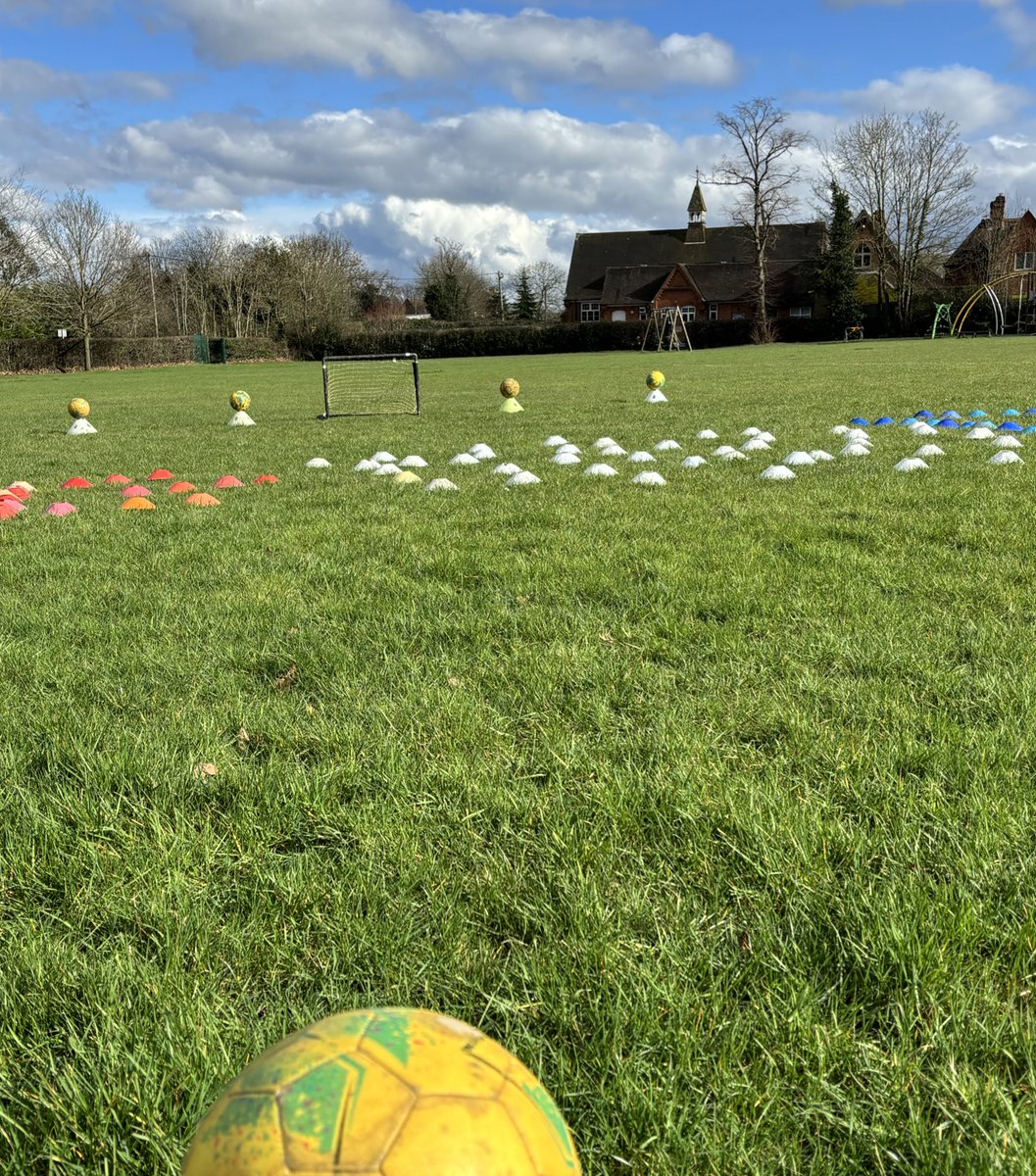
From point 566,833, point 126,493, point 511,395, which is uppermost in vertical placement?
point 511,395

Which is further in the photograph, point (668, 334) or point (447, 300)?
point (447, 300)

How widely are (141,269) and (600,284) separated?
3704 cm

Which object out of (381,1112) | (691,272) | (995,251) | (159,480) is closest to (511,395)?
(159,480)

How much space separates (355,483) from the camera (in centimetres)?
848

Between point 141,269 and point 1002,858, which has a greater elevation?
point 141,269

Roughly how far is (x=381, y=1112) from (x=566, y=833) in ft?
4.35

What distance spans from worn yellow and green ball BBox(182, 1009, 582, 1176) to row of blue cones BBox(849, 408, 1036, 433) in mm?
10631

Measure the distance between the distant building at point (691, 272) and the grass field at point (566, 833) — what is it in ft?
224

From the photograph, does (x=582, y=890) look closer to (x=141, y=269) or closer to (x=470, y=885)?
(x=470, y=885)

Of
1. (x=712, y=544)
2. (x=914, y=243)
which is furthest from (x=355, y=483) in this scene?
(x=914, y=243)

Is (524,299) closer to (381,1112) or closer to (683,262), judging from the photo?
(683,262)

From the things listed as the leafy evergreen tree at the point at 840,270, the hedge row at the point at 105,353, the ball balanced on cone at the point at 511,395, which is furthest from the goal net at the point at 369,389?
the leafy evergreen tree at the point at 840,270

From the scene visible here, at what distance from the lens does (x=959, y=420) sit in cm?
1134

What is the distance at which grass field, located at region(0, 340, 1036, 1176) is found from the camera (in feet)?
5.58
